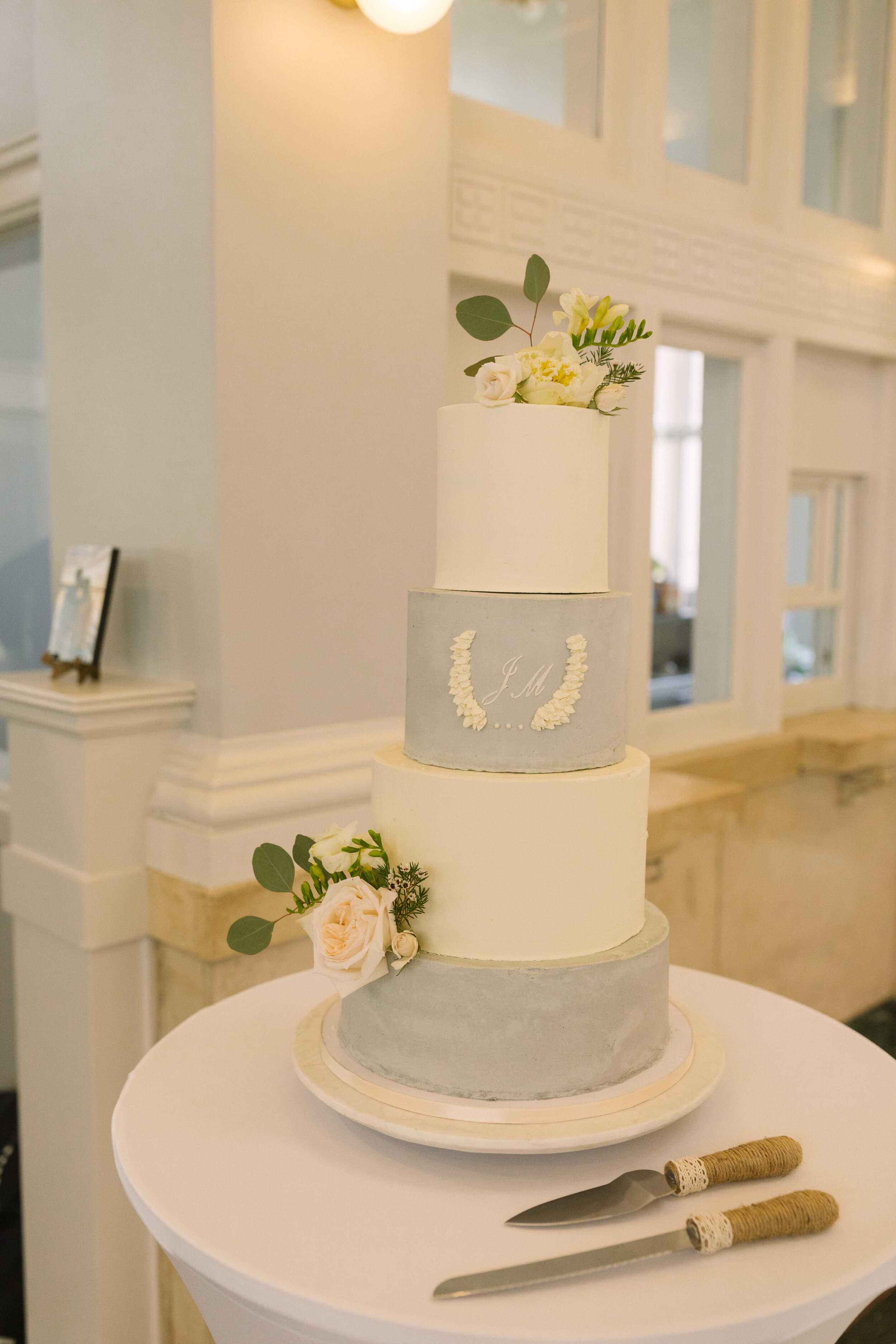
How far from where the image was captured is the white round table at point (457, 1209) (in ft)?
2.54

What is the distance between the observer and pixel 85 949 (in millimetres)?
1826

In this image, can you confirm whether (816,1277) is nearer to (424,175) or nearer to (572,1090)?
(572,1090)

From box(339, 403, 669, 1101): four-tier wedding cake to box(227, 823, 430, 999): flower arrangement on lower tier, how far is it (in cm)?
2

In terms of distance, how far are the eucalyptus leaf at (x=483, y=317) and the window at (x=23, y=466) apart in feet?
6.03

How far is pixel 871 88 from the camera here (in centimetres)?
329

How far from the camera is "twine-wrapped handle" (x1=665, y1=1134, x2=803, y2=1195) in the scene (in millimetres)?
899

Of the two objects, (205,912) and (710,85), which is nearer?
(205,912)

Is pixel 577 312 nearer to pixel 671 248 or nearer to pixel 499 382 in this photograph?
pixel 499 382

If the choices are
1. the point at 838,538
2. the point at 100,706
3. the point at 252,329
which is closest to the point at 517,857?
the point at 100,706

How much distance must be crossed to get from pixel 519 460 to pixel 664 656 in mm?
1939

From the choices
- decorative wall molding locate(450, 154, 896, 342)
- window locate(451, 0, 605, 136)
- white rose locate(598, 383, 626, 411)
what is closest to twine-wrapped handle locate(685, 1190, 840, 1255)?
white rose locate(598, 383, 626, 411)

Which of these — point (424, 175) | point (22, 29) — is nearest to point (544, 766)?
point (424, 175)

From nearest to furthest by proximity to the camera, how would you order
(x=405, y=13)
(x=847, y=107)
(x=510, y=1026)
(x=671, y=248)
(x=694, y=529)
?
(x=510, y=1026), (x=405, y=13), (x=671, y=248), (x=694, y=529), (x=847, y=107)

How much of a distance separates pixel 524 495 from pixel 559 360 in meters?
0.14
